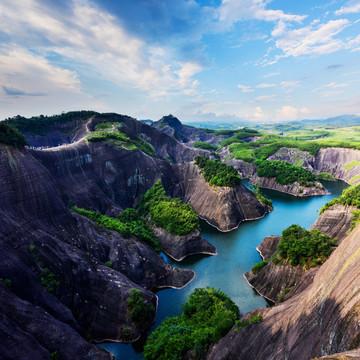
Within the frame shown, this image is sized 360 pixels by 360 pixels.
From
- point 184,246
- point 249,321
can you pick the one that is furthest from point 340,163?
point 249,321

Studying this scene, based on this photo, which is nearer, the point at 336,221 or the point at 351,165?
the point at 336,221

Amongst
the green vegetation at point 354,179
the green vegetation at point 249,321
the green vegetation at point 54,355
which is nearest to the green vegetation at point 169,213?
the green vegetation at point 249,321

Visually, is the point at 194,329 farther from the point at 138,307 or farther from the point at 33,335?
the point at 33,335

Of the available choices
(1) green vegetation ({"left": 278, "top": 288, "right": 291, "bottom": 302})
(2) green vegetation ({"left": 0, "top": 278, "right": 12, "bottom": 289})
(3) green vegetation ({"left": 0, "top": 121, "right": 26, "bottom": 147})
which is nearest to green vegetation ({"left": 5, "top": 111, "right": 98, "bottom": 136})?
(3) green vegetation ({"left": 0, "top": 121, "right": 26, "bottom": 147})

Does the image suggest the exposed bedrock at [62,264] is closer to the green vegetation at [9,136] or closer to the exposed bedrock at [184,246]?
the green vegetation at [9,136]

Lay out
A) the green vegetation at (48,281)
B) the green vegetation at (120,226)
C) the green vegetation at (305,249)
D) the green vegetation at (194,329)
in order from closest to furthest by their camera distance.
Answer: the green vegetation at (194,329) < the green vegetation at (48,281) < the green vegetation at (305,249) < the green vegetation at (120,226)
